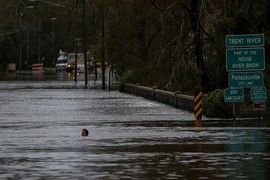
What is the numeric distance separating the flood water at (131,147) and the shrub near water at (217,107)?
1057 mm

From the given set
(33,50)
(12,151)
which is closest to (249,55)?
(12,151)

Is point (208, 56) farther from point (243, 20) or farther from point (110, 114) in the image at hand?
point (110, 114)

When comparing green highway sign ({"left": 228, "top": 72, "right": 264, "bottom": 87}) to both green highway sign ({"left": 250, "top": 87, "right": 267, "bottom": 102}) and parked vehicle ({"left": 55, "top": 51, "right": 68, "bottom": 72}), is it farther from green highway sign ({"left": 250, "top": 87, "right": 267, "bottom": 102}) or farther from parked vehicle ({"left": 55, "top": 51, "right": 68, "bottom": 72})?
parked vehicle ({"left": 55, "top": 51, "right": 68, "bottom": 72})

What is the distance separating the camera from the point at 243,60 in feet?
105

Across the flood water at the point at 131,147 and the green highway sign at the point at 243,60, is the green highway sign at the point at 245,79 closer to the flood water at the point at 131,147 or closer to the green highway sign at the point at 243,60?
the green highway sign at the point at 243,60

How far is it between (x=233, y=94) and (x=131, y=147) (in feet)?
34.7

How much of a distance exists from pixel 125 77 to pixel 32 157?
49.1 m

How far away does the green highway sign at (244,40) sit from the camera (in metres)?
Result: 31.7

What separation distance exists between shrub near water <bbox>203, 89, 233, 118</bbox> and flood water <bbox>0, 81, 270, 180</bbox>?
106cm

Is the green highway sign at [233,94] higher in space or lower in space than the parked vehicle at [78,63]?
lower

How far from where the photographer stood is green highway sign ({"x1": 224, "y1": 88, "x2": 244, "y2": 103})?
104ft

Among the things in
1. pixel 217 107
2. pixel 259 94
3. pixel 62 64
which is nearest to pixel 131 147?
pixel 259 94

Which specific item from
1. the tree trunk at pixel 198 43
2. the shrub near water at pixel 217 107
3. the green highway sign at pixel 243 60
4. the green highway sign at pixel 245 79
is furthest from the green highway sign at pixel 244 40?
the tree trunk at pixel 198 43

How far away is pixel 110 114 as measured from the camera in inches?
1487
